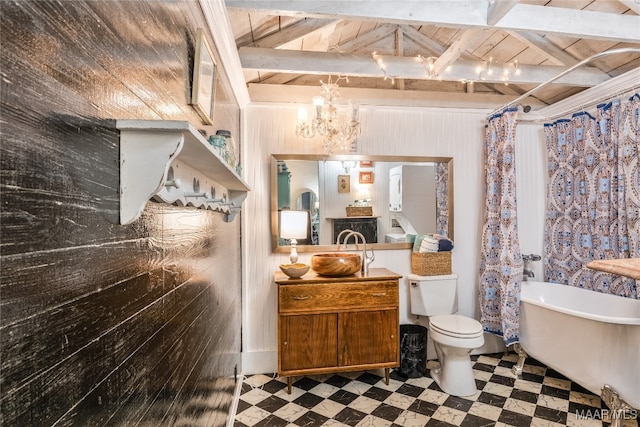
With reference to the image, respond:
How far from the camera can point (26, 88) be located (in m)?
0.43

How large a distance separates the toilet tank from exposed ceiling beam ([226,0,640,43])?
6.06 ft

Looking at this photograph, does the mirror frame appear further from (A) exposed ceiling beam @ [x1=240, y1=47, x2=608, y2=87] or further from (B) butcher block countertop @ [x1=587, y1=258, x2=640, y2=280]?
(B) butcher block countertop @ [x1=587, y1=258, x2=640, y2=280]

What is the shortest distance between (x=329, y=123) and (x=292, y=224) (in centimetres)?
83

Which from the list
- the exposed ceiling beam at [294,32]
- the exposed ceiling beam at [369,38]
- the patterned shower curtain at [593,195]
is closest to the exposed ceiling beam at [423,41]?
the exposed ceiling beam at [369,38]

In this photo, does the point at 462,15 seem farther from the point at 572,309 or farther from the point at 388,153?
the point at 572,309

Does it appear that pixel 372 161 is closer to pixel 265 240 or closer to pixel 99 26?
pixel 265 240

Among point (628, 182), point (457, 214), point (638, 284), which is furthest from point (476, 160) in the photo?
point (638, 284)

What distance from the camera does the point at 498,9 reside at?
1.65 m

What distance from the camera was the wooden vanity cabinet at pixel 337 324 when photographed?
7.73 feet

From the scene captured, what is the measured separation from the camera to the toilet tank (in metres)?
2.78

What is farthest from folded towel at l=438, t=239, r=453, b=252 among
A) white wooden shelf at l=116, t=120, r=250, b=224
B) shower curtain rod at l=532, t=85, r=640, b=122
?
white wooden shelf at l=116, t=120, r=250, b=224

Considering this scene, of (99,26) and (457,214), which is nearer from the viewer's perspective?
(99,26)

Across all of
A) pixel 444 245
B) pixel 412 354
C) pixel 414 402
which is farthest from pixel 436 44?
pixel 414 402

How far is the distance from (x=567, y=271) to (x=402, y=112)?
77.1 inches
